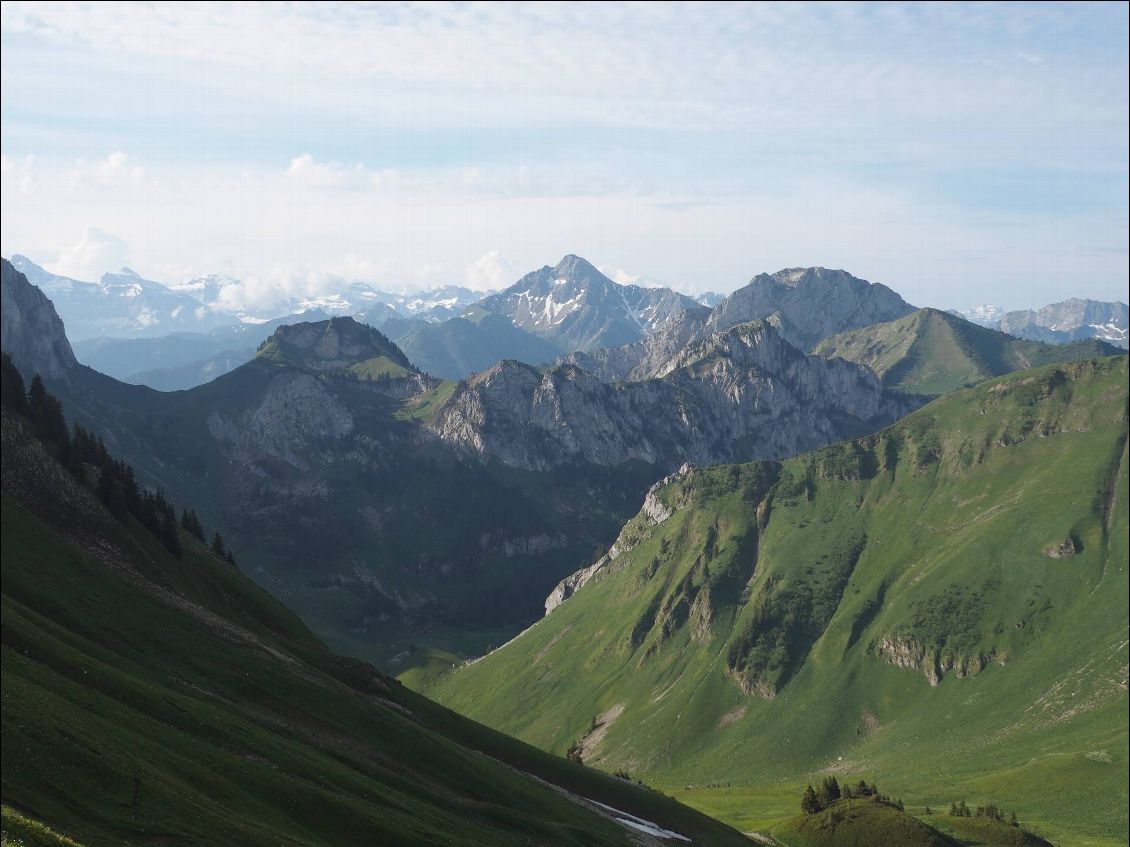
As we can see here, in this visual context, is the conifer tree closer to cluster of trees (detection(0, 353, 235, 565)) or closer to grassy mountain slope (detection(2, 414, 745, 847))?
grassy mountain slope (detection(2, 414, 745, 847))

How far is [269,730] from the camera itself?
104 m

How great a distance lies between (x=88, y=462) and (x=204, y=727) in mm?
104588

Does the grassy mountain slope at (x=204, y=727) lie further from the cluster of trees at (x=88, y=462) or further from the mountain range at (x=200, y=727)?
the cluster of trees at (x=88, y=462)

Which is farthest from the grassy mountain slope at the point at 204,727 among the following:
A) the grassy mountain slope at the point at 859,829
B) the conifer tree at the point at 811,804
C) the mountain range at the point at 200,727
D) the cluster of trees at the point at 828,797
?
the cluster of trees at the point at 828,797

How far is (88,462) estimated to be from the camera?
177m

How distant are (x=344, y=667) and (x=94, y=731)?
265ft

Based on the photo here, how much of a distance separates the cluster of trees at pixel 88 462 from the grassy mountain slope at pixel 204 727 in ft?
16.9

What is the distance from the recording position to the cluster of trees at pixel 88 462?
15962cm

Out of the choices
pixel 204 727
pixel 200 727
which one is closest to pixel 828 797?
pixel 204 727

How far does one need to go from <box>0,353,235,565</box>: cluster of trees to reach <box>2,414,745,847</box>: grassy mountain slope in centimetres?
514

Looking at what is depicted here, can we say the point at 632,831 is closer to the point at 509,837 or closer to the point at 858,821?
the point at 509,837

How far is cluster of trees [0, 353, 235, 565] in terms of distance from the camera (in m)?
160

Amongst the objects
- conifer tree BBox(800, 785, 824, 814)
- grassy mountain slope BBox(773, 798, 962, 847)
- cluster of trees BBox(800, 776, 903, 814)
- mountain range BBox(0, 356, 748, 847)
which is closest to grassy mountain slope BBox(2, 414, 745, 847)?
mountain range BBox(0, 356, 748, 847)

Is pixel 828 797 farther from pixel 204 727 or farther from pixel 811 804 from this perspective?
pixel 204 727
